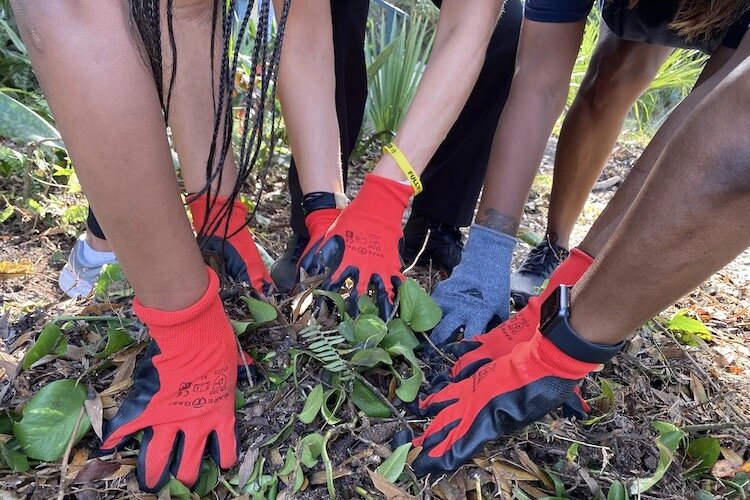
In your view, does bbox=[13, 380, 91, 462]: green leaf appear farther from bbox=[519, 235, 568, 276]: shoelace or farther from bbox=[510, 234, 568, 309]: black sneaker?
bbox=[519, 235, 568, 276]: shoelace

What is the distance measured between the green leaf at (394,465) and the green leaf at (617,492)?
13.0 inches

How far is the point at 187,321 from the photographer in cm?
89

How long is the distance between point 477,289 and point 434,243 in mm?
408

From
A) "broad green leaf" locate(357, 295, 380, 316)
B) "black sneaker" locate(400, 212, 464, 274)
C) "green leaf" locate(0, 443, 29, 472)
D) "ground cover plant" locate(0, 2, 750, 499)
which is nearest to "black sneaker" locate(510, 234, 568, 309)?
"black sneaker" locate(400, 212, 464, 274)

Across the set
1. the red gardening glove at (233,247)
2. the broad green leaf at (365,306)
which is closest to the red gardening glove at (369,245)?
the broad green leaf at (365,306)

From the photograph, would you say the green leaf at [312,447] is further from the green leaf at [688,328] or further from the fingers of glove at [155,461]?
the green leaf at [688,328]

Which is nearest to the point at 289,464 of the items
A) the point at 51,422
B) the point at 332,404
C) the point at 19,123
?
the point at 332,404

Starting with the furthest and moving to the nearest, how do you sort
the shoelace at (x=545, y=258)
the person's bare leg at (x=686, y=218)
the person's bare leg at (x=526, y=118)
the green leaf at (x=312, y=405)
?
the shoelace at (x=545, y=258)
the person's bare leg at (x=526, y=118)
the green leaf at (x=312, y=405)
the person's bare leg at (x=686, y=218)

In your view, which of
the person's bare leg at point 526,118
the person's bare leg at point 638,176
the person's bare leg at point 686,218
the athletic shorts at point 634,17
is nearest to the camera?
the person's bare leg at point 686,218

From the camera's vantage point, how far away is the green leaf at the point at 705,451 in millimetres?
1041

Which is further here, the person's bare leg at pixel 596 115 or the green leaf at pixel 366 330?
the person's bare leg at pixel 596 115

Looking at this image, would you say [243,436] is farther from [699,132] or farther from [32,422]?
[699,132]

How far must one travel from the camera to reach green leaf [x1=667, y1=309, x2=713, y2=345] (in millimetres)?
1461

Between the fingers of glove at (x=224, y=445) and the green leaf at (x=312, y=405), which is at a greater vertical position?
the green leaf at (x=312, y=405)
